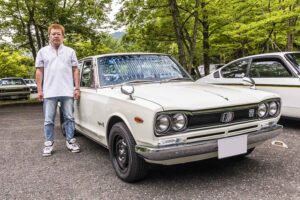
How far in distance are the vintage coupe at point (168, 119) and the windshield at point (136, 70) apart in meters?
0.01

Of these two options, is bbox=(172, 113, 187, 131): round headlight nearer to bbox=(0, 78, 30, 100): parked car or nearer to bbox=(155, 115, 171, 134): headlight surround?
bbox=(155, 115, 171, 134): headlight surround

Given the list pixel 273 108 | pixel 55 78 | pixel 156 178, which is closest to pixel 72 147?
pixel 55 78

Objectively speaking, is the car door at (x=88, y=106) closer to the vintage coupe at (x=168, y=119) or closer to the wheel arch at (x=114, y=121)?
the vintage coupe at (x=168, y=119)

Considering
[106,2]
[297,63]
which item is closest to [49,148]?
[297,63]

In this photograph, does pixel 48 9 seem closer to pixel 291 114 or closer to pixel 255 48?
pixel 255 48

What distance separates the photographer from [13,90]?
18250 millimetres

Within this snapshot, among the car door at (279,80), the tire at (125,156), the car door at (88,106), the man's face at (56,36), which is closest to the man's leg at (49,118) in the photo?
the car door at (88,106)

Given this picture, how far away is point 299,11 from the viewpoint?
358 inches

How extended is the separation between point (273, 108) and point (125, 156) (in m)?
1.76

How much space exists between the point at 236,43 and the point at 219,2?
2675 mm

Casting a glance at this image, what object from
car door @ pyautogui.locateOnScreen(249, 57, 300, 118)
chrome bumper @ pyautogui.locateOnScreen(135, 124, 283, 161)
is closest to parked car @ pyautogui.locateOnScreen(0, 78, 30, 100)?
car door @ pyautogui.locateOnScreen(249, 57, 300, 118)

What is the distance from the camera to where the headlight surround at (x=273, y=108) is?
355 cm

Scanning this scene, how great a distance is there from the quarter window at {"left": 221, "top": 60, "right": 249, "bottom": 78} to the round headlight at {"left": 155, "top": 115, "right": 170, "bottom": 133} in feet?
12.9

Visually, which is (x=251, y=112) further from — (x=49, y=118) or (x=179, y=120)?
(x=49, y=118)
